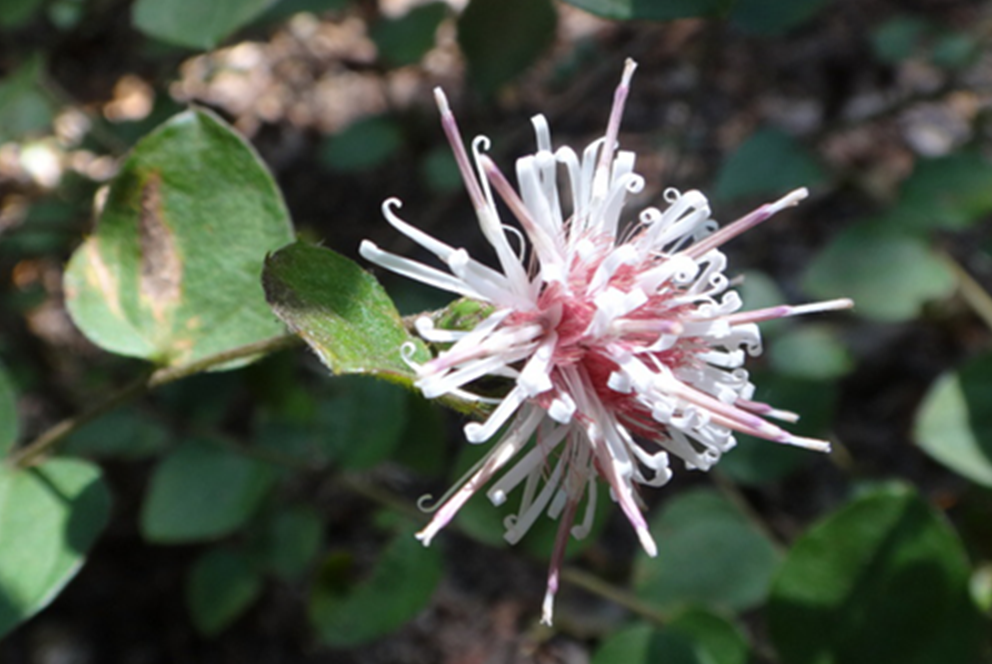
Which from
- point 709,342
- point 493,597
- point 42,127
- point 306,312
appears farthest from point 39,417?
point 709,342

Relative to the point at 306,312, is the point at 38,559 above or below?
below

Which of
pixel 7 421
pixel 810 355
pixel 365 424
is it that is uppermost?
pixel 7 421

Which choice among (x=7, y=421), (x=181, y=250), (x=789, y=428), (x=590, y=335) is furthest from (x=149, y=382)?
(x=789, y=428)

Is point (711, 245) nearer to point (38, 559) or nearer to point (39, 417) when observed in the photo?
point (38, 559)

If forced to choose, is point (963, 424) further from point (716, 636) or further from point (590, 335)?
point (590, 335)

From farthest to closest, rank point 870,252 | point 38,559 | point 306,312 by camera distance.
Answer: point 870,252 < point 38,559 < point 306,312

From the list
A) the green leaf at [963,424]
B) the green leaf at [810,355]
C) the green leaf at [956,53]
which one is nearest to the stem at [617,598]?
the green leaf at [963,424]
